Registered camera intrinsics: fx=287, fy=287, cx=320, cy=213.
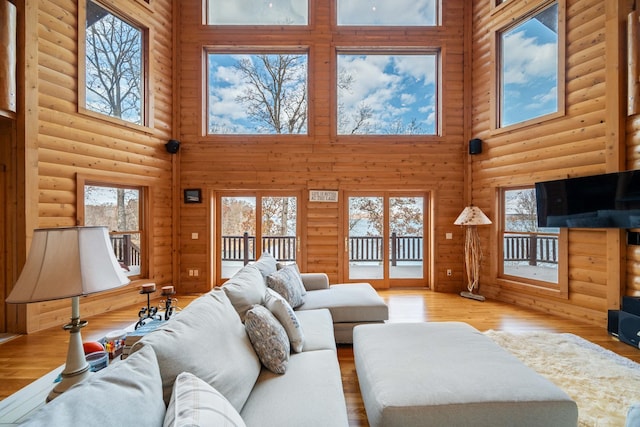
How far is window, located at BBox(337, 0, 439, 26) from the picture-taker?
5277 millimetres

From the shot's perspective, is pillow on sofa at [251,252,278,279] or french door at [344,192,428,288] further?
french door at [344,192,428,288]

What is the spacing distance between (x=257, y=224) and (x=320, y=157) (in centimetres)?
170

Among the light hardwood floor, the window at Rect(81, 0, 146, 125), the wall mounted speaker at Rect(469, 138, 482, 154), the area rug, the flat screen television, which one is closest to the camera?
the area rug

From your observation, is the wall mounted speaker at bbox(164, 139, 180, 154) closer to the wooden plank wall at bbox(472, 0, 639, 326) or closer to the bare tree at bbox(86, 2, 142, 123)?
the bare tree at bbox(86, 2, 142, 123)

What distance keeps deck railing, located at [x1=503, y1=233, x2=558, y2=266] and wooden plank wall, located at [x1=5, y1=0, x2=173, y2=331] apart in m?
5.90

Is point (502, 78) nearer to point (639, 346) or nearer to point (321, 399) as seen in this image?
point (639, 346)

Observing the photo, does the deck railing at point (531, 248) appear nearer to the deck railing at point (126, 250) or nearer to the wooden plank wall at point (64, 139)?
the wooden plank wall at point (64, 139)

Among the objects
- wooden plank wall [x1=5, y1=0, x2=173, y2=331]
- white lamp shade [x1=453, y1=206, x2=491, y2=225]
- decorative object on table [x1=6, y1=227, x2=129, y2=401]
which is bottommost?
decorative object on table [x1=6, y1=227, x2=129, y2=401]

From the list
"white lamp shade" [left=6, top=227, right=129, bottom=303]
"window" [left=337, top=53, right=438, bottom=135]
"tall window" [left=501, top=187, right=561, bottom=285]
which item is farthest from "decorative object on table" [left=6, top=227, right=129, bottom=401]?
"tall window" [left=501, top=187, right=561, bottom=285]

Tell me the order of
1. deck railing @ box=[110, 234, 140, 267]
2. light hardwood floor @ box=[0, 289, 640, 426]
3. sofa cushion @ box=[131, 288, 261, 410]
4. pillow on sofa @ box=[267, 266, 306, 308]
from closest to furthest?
1. sofa cushion @ box=[131, 288, 261, 410]
2. light hardwood floor @ box=[0, 289, 640, 426]
3. pillow on sofa @ box=[267, 266, 306, 308]
4. deck railing @ box=[110, 234, 140, 267]

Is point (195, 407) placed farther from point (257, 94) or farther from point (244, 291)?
point (257, 94)

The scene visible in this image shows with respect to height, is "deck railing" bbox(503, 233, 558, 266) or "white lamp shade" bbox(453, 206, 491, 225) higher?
"white lamp shade" bbox(453, 206, 491, 225)

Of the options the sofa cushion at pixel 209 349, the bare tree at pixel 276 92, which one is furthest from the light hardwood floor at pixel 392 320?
A: the bare tree at pixel 276 92

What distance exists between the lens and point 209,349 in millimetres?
1281
